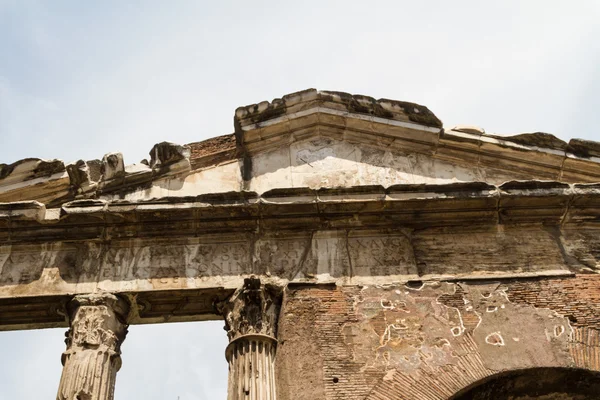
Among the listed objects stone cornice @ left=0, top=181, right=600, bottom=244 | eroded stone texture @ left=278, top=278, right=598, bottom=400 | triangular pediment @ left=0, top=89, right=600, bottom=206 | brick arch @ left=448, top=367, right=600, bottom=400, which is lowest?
brick arch @ left=448, top=367, right=600, bottom=400

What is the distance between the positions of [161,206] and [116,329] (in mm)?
1518

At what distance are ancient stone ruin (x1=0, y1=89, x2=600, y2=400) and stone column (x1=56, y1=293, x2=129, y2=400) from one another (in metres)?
0.02

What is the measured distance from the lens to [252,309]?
337 inches

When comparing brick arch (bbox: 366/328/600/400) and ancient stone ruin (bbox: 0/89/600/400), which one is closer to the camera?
brick arch (bbox: 366/328/600/400)

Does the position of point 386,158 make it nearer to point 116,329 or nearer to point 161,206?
point 161,206

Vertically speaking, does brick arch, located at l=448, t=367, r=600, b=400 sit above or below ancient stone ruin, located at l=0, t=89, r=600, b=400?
below

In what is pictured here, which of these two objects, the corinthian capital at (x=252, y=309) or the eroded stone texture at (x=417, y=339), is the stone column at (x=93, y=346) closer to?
the corinthian capital at (x=252, y=309)

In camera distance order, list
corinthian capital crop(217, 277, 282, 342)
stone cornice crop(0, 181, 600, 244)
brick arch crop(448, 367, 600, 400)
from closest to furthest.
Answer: brick arch crop(448, 367, 600, 400), corinthian capital crop(217, 277, 282, 342), stone cornice crop(0, 181, 600, 244)

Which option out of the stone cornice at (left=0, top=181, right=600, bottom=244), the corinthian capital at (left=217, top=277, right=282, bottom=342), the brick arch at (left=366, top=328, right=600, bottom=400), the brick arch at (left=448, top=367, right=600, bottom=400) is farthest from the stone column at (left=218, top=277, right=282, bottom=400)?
the brick arch at (left=448, top=367, right=600, bottom=400)

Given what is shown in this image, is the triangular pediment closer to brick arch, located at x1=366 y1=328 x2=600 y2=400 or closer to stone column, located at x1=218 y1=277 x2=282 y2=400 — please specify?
stone column, located at x1=218 y1=277 x2=282 y2=400

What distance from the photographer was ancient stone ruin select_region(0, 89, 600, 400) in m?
8.27

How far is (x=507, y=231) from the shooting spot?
375 inches

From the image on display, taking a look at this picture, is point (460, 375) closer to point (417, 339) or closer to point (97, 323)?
point (417, 339)

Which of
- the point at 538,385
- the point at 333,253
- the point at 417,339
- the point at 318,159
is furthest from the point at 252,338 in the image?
the point at 538,385
